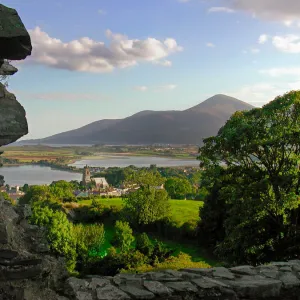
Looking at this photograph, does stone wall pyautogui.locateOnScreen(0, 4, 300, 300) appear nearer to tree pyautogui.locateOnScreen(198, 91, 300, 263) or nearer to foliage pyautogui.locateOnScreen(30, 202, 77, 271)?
tree pyautogui.locateOnScreen(198, 91, 300, 263)

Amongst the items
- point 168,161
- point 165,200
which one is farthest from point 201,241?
point 168,161

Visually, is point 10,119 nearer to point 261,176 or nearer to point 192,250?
point 261,176

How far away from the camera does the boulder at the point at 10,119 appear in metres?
3.99

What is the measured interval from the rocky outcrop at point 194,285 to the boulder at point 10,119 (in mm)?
2240

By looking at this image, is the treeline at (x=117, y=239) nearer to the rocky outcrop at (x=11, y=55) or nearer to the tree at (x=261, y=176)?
the rocky outcrop at (x=11, y=55)

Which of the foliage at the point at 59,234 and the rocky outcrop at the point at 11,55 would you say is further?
the foliage at the point at 59,234

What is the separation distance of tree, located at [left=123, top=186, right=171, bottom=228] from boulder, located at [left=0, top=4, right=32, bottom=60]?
41.5 metres

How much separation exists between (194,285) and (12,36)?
443cm

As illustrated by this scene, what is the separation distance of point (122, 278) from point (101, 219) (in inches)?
1801

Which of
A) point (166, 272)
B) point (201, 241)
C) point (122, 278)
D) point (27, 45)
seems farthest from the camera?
point (201, 241)

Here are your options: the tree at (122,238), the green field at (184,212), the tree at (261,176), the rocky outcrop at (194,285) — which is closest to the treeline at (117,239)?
the tree at (122,238)

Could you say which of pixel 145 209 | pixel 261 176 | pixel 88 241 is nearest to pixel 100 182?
pixel 145 209

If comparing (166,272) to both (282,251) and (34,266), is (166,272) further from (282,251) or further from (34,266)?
(282,251)

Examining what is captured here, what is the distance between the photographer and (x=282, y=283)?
234 inches
